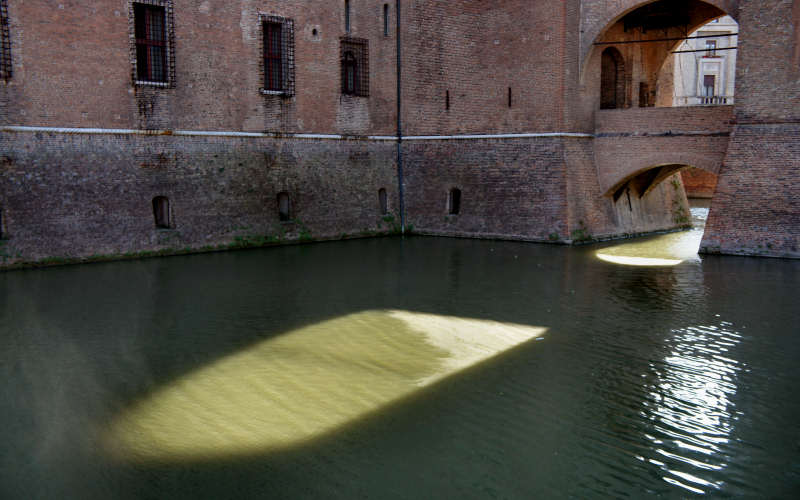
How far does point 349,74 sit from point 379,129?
1.65m

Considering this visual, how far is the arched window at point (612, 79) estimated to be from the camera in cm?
1881

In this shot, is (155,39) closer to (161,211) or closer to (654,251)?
(161,211)

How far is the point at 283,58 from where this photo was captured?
17328 mm

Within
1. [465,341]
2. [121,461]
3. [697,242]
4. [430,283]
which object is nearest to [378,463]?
[121,461]

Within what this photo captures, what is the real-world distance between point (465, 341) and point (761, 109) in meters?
9.32

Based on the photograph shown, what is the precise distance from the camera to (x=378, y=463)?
17.8 feet

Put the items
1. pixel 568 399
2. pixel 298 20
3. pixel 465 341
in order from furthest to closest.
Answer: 1. pixel 298 20
2. pixel 465 341
3. pixel 568 399

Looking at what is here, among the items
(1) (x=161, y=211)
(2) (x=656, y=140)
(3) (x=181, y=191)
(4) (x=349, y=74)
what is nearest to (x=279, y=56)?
(4) (x=349, y=74)

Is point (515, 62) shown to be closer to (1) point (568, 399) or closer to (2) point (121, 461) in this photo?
(1) point (568, 399)

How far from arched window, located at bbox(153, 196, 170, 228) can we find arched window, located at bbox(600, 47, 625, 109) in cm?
1123

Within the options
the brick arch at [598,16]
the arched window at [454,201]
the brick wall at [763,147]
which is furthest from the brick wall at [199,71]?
the brick wall at [763,147]

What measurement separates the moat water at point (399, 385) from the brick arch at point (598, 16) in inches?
257

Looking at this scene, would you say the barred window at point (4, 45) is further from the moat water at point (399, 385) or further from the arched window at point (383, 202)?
the arched window at point (383, 202)

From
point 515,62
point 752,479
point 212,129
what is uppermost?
point 515,62
